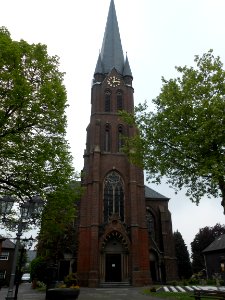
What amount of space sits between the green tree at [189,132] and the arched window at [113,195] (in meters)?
14.7

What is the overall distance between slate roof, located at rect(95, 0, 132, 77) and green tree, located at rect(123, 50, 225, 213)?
2640cm

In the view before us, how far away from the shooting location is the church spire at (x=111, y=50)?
4503 centimetres

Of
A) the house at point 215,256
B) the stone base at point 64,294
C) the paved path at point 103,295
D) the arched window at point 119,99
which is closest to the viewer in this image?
the stone base at point 64,294

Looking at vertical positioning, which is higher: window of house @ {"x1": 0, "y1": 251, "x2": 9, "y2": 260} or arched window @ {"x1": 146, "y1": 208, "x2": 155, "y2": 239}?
arched window @ {"x1": 146, "y1": 208, "x2": 155, "y2": 239}

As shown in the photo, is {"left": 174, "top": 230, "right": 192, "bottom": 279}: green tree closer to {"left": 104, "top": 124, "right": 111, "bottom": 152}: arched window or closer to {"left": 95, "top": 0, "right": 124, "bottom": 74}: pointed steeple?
{"left": 104, "top": 124, "right": 111, "bottom": 152}: arched window

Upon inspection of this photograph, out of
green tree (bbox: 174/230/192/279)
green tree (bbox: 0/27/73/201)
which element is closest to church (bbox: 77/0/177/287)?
green tree (bbox: 0/27/73/201)

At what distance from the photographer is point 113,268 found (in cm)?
3128

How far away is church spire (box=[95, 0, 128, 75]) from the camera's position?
4503cm

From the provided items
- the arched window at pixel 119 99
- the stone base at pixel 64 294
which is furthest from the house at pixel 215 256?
the stone base at pixel 64 294

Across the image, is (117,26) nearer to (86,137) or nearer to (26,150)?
(86,137)

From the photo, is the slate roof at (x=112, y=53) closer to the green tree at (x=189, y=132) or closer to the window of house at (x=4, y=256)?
the green tree at (x=189, y=132)

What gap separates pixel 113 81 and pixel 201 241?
34.6 m

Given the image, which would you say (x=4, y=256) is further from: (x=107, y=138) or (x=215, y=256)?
(x=215, y=256)

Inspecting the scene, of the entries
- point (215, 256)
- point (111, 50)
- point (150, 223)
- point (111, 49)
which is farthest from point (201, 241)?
point (111, 49)
